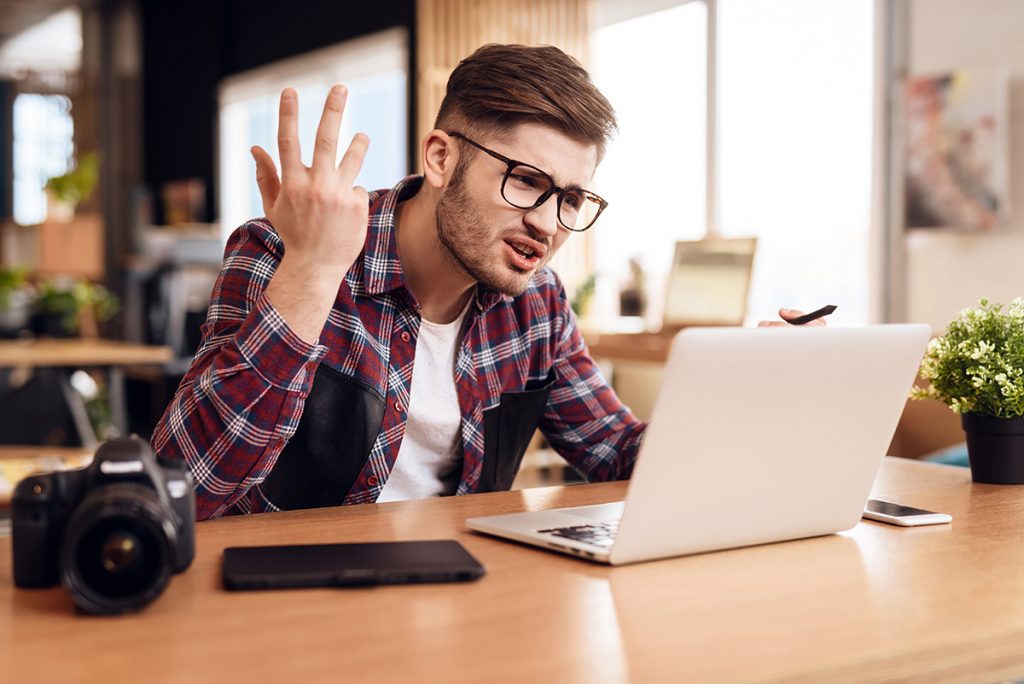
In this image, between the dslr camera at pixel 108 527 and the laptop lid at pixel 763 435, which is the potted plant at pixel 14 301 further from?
the laptop lid at pixel 763 435

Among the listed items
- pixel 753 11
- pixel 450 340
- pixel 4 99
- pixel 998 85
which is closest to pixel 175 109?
pixel 4 99

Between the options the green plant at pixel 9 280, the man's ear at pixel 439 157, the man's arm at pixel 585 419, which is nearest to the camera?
the man's ear at pixel 439 157

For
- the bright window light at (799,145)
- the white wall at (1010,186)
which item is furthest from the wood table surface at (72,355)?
the white wall at (1010,186)

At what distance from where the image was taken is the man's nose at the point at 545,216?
1560 mm

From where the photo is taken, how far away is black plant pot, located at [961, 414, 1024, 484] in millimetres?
1623

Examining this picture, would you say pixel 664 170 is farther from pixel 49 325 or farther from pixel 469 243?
pixel 469 243

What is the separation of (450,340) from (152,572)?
0.89 m

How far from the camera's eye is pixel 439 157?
171cm

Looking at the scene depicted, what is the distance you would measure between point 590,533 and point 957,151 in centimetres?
378

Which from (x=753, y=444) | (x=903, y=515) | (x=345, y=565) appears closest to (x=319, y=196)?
(x=345, y=565)

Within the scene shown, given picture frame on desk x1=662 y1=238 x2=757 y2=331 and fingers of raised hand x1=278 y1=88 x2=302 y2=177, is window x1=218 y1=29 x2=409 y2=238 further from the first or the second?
fingers of raised hand x1=278 y1=88 x2=302 y2=177

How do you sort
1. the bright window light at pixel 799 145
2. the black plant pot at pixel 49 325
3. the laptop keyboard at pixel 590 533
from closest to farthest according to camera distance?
the laptop keyboard at pixel 590 533
the bright window light at pixel 799 145
the black plant pot at pixel 49 325

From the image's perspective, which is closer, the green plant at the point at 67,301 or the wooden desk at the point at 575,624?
the wooden desk at the point at 575,624

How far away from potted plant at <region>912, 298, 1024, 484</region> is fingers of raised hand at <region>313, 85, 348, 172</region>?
0.94 metres
